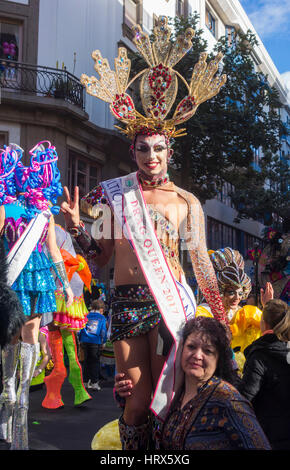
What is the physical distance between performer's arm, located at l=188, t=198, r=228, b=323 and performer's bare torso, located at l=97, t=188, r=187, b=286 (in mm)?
85

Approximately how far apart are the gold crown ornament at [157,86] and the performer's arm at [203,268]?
0.54 metres

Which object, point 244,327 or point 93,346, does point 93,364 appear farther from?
point 244,327

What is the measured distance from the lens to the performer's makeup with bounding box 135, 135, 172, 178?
3019 millimetres

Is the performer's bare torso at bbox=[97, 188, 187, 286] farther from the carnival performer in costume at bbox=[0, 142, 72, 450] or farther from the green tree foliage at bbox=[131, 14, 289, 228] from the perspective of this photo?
the green tree foliage at bbox=[131, 14, 289, 228]

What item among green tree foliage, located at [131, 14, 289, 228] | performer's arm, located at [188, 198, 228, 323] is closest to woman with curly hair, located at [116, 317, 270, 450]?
performer's arm, located at [188, 198, 228, 323]

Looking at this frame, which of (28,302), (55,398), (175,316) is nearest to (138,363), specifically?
(175,316)

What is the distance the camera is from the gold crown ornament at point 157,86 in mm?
3109

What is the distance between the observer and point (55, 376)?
5.39 m

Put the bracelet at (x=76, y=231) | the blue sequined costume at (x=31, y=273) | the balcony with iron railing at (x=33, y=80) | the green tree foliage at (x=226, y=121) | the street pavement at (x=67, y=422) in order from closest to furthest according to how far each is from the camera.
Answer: the bracelet at (x=76, y=231)
the blue sequined costume at (x=31, y=273)
the street pavement at (x=67, y=422)
the balcony with iron railing at (x=33, y=80)
the green tree foliage at (x=226, y=121)

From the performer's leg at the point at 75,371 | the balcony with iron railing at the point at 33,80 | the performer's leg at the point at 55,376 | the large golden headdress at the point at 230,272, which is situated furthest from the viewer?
the balcony with iron railing at the point at 33,80

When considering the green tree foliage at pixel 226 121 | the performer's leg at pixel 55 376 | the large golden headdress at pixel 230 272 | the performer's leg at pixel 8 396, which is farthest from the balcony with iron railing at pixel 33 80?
the performer's leg at pixel 8 396

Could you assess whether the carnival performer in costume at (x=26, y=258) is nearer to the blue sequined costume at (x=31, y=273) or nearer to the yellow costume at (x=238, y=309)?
the blue sequined costume at (x=31, y=273)

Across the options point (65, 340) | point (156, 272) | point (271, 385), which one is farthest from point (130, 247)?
point (65, 340)

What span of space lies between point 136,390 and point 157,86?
1.76m
